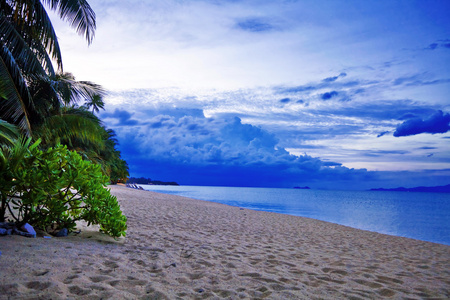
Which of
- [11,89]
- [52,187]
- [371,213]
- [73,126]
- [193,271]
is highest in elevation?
[11,89]

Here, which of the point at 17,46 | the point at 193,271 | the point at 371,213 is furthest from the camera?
the point at 371,213

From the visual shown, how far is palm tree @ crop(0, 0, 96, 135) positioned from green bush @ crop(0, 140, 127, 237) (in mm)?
5813

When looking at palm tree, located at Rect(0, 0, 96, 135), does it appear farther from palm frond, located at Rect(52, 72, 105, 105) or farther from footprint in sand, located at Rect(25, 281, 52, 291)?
footprint in sand, located at Rect(25, 281, 52, 291)

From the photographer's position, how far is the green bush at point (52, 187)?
386cm

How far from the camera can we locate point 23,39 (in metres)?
10.2

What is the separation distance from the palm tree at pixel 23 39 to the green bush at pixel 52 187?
19.1 feet

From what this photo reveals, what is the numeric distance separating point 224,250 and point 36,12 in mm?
9832

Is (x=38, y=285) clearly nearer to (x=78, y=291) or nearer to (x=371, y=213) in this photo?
(x=78, y=291)

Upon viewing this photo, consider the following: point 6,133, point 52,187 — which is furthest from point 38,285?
point 6,133

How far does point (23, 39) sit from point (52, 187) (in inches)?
352

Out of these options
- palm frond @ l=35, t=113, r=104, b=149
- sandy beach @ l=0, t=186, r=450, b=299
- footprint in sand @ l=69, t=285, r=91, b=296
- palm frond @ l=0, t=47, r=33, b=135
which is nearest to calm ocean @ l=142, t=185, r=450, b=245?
sandy beach @ l=0, t=186, r=450, b=299

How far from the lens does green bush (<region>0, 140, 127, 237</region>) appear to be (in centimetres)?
386

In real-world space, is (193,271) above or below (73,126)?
below

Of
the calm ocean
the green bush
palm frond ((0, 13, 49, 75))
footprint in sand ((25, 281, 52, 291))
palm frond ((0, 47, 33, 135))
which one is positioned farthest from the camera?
the calm ocean
